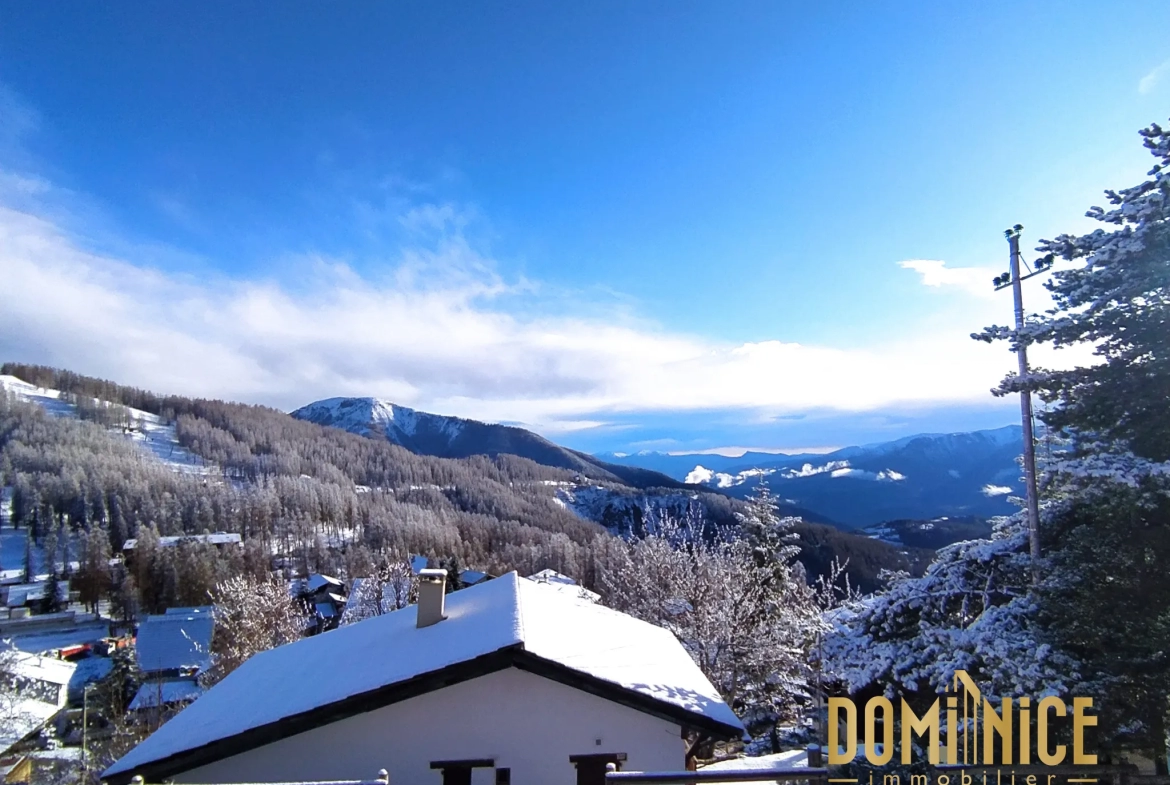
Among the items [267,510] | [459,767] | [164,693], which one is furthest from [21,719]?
[267,510]

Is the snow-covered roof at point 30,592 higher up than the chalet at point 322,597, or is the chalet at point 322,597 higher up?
the chalet at point 322,597

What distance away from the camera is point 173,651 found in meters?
47.7

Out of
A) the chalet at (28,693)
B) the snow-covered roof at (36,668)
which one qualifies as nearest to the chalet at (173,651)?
the snow-covered roof at (36,668)

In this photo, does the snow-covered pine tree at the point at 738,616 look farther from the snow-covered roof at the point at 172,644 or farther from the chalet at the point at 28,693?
the snow-covered roof at the point at 172,644

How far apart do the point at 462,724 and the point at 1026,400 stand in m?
10.9

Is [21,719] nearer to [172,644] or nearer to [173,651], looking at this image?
[173,651]

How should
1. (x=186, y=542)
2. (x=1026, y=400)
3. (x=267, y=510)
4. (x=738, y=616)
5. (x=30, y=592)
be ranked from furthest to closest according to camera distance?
(x=267, y=510)
(x=186, y=542)
(x=30, y=592)
(x=738, y=616)
(x=1026, y=400)

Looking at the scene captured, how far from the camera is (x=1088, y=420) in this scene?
28.9ft

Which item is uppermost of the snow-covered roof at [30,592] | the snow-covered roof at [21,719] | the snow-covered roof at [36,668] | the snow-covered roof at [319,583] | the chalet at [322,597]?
→ the snow-covered roof at [21,719]

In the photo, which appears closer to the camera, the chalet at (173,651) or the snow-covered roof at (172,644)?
the chalet at (173,651)

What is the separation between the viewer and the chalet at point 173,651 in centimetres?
4343

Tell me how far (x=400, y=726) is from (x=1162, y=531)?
37.2 feet

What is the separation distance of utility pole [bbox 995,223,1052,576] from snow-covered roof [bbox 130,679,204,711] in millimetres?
44294

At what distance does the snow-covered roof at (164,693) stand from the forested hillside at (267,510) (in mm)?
33258
